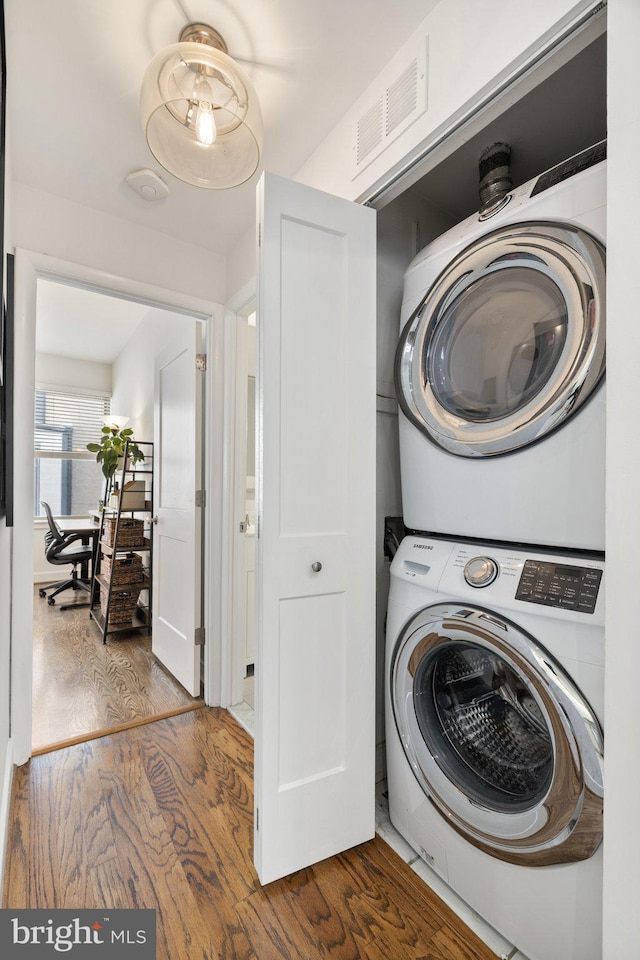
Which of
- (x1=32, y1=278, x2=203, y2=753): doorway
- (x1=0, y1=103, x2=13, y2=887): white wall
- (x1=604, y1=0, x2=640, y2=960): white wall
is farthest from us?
(x1=32, y1=278, x2=203, y2=753): doorway

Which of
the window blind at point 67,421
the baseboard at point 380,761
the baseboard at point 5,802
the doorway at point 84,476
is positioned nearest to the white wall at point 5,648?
the baseboard at point 5,802

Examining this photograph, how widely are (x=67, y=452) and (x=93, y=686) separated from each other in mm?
3603

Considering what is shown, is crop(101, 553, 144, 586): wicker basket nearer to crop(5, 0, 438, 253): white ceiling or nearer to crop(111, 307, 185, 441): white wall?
crop(111, 307, 185, 441): white wall

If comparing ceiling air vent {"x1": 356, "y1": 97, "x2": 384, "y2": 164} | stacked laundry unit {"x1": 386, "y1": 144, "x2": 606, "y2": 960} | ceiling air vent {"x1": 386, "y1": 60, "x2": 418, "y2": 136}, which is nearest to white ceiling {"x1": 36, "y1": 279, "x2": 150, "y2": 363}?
ceiling air vent {"x1": 356, "y1": 97, "x2": 384, "y2": 164}

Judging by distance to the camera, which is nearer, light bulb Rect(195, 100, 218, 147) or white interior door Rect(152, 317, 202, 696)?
light bulb Rect(195, 100, 218, 147)

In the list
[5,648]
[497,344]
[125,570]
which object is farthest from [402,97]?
[125,570]

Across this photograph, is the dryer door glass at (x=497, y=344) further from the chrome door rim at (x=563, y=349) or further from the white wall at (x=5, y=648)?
the white wall at (x=5, y=648)

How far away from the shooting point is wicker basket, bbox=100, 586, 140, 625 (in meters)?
3.39

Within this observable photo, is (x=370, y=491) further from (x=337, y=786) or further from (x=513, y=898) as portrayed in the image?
(x=513, y=898)

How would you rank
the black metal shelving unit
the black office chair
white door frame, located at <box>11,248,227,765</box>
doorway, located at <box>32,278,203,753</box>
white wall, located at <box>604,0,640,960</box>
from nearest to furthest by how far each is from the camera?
white wall, located at <box>604,0,640,960</box> < white door frame, located at <box>11,248,227,765</box> < doorway, located at <box>32,278,203,753</box> < the black metal shelving unit < the black office chair

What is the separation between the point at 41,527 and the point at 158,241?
13.7 ft

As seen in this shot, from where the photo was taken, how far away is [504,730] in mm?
1194

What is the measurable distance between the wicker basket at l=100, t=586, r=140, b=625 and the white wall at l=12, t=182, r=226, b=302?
2306 millimetres

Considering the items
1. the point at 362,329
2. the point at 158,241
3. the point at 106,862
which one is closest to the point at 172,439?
the point at 158,241
